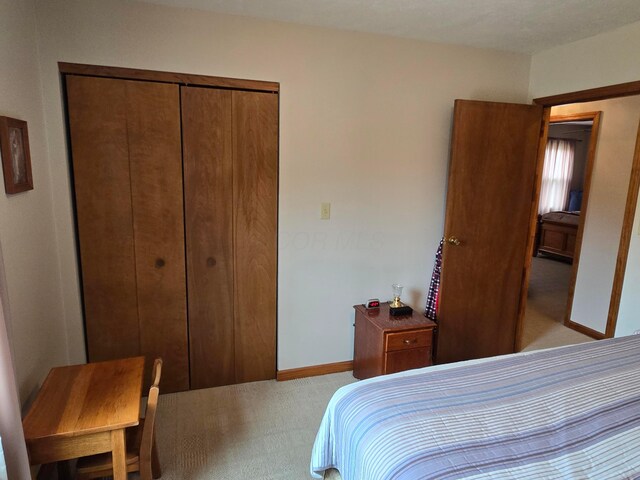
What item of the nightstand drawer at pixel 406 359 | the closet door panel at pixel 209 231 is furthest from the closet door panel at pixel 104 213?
the nightstand drawer at pixel 406 359

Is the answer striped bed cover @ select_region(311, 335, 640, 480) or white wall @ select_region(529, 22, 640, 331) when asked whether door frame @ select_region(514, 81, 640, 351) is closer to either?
white wall @ select_region(529, 22, 640, 331)

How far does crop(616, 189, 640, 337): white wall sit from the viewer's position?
9.34 feet

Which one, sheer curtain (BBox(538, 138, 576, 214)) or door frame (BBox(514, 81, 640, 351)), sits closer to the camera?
door frame (BBox(514, 81, 640, 351))

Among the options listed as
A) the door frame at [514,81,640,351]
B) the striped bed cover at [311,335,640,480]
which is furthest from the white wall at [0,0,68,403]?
the door frame at [514,81,640,351]

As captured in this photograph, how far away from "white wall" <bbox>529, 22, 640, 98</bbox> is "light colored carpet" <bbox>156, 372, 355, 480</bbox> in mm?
2576

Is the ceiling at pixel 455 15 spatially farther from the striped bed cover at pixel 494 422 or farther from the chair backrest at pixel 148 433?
the chair backrest at pixel 148 433

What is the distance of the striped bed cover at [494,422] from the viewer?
1104 millimetres

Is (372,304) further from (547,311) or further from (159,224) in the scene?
(547,311)

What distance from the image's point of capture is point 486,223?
9.34 ft

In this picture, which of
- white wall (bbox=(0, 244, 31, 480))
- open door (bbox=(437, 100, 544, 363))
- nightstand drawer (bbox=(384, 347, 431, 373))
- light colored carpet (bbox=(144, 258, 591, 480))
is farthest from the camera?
open door (bbox=(437, 100, 544, 363))

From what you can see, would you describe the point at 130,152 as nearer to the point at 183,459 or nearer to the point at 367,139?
the point at 367,139

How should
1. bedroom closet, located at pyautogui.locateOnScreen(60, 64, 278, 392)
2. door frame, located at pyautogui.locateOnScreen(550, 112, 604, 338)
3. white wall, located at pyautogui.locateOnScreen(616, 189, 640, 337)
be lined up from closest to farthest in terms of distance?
bedroom closet, located at pyautogui.locateOnScreen(60, 64, 278, 392)
white wall, located at pyautogui.locateOnScreen(616, 189, 640, 337)
door frame, located at pyautogui.locateOnScreen(550, 112, 604, 338)

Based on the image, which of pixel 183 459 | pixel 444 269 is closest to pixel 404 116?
pixel 444 269

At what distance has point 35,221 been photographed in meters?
1.86
